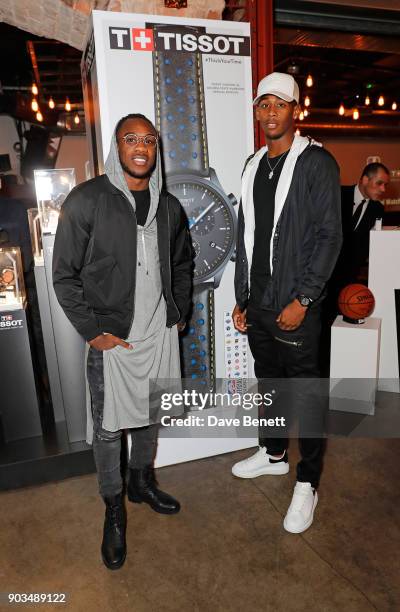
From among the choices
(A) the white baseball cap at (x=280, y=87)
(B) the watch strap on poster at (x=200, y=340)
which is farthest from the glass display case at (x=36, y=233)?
(A) the white baseball cap at (x=280, y=87)

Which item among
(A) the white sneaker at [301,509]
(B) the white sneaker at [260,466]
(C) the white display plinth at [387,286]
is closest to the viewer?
(A) the white sneaker at [301,509]

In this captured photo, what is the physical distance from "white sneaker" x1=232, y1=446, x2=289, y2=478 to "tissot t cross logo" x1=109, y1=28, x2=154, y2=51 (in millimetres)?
2048

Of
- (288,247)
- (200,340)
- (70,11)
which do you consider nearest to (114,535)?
(200,340)

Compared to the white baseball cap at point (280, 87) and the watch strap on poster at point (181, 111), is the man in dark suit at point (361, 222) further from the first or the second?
the white baseball cap at point (280, 87)

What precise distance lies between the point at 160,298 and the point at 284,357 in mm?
603

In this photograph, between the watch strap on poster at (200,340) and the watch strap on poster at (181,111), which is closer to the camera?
the watch strap on poster at (181,111)

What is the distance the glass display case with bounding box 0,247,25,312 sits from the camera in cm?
246

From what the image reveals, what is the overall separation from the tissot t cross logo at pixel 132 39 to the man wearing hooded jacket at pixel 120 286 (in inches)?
23.0

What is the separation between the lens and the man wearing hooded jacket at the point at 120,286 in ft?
5.51

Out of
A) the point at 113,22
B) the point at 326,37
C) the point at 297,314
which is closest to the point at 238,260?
the point at 297,314

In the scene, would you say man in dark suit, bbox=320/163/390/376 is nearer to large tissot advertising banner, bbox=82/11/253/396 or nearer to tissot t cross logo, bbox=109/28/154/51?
large tissot advertising banner, bbox=82/11/253/396

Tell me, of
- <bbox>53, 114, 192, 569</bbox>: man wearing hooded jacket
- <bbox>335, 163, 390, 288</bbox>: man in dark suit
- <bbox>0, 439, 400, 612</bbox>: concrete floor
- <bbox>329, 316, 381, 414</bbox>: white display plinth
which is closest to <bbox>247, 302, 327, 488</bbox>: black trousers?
<bbox>0, 439, 400, 612</bbox>: concrete floor

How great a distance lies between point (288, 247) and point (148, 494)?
4.23 feet

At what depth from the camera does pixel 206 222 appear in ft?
7.64
